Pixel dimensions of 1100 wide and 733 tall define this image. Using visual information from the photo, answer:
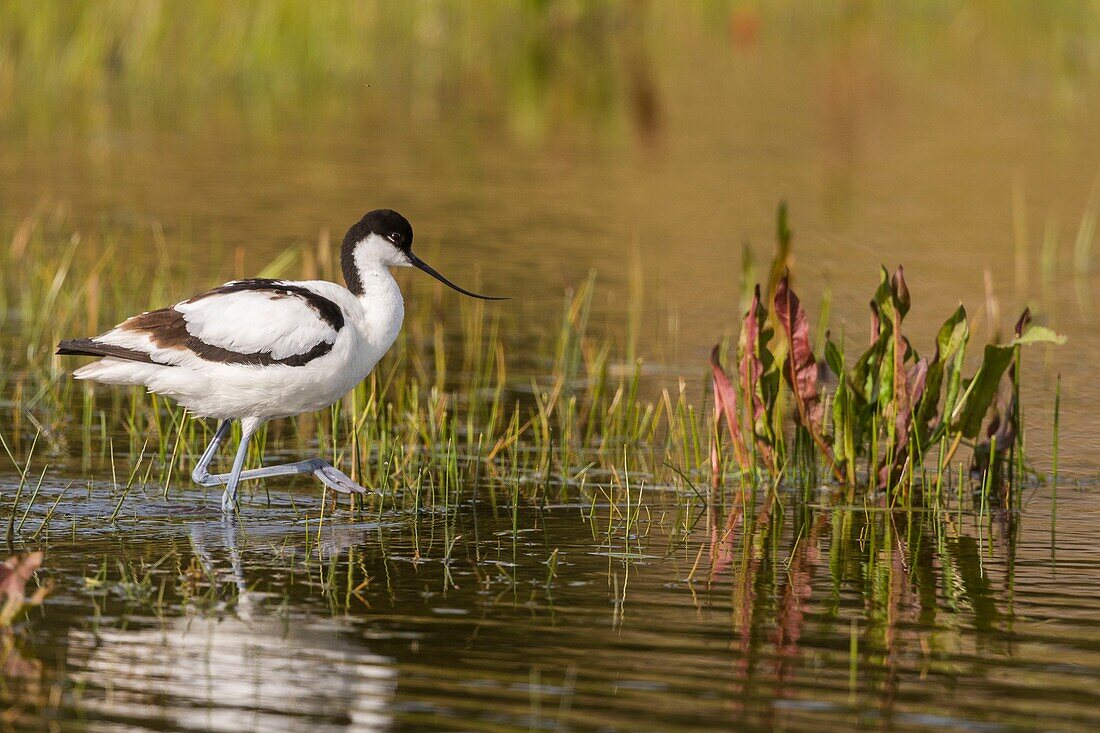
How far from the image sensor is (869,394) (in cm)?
788

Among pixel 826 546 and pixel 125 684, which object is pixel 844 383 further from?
pixel 125 684

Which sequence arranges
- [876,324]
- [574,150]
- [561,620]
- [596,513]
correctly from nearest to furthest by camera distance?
1. [561,620]
2. [596,513]
3. [876,324]
4. [574,150]

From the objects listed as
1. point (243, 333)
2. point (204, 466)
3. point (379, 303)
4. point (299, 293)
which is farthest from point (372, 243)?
point (204, 466)

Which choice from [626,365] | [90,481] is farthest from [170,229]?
[90,481]

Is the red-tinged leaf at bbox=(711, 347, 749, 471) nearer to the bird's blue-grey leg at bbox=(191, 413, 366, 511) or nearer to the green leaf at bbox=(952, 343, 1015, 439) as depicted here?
the green leaf at bbox=(952, 343, 1015, 439)

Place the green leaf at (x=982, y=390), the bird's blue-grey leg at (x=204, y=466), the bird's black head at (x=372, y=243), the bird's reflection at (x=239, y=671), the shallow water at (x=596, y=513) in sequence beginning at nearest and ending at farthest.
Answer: the bird's reflection at (x=239, y=671) < the shallow water at (x=596, y=513) < the bird's blue-grey leg at (x=204, y=466) < the green leaf at (x=982, y=390) < the bird's black head at (x=372, y=243)

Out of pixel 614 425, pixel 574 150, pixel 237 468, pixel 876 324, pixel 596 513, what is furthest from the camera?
pixel 574 150

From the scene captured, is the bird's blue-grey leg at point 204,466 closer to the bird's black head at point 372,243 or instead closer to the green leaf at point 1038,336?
the bird's black head at point 372,243

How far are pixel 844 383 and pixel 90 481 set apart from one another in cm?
334

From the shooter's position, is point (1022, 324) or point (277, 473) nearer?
point (277, 473)

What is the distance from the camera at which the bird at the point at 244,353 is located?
7238mm

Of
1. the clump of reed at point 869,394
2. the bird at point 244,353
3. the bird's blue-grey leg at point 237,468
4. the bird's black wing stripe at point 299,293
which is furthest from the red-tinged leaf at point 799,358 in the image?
the bird's blue-grey leg at point 237,468

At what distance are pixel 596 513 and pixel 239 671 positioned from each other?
2.52m

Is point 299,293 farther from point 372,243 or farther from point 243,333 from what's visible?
point 372,243
